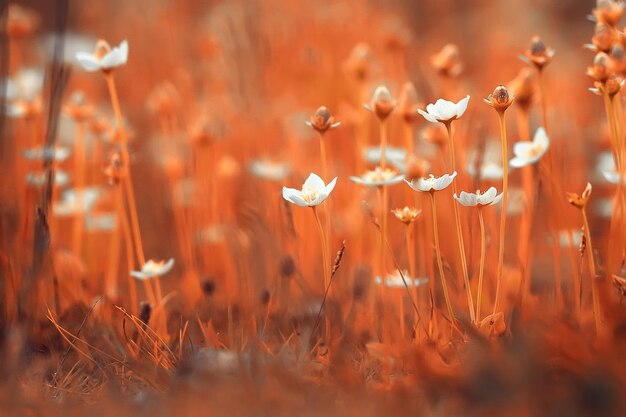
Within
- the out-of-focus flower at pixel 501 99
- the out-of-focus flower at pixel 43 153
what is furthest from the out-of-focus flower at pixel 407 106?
the out-of-focus flower at pixel 43 153

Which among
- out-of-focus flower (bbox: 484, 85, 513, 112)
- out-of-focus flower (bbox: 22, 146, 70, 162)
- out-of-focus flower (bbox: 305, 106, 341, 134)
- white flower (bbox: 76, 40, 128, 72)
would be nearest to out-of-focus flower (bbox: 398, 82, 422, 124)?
out-of-focus flower (bbox: 305, 106, 341, 134)

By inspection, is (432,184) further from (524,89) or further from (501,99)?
(524,89)

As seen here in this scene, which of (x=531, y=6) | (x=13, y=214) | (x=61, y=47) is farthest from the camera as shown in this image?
(x=531, y=6)

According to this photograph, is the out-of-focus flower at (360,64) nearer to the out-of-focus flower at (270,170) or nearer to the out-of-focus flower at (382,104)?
the out-of-focus flower at (270,170)

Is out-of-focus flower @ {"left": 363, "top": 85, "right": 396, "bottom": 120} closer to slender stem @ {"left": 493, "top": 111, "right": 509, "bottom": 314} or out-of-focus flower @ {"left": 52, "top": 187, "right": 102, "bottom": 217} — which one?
slender stem @ {"left": 493, "top": 111, "right": 509, "bottom": 314}

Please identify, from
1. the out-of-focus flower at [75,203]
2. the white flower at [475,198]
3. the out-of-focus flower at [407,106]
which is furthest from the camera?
the out-of-focus flower at [75,203]

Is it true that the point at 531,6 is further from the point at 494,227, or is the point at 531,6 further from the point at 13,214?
the point at 13,214

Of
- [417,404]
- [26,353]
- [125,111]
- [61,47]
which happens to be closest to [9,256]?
[26,353]
